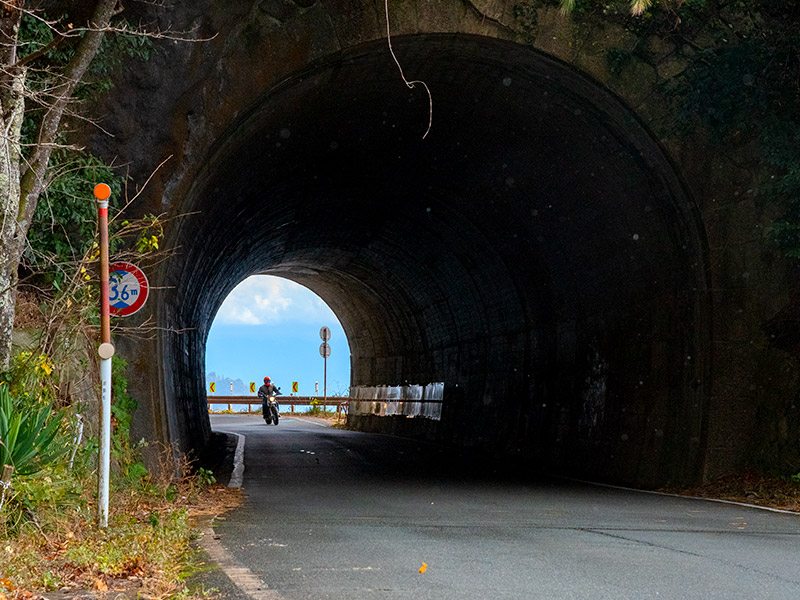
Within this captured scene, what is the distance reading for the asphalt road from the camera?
545 centimetres

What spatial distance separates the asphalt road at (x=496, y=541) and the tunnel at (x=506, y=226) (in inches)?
79.0

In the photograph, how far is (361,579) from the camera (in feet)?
18.3

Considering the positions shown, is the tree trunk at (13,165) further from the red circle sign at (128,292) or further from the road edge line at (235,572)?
the road edge line at (235,572)

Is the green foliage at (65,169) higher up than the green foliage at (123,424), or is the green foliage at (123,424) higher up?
the green foliage at (65,169)

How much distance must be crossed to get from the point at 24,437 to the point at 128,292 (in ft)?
9.43

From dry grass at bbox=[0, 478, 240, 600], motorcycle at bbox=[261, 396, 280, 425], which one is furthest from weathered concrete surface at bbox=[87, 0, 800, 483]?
motorcycle at bbox=[261, 396, 280, 425]

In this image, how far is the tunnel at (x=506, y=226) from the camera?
463 inches

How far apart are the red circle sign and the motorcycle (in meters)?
22.9

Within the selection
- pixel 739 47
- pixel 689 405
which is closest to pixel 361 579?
pixel 689 405

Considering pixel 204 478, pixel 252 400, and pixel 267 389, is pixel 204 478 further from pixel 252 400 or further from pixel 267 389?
pixel 252 400

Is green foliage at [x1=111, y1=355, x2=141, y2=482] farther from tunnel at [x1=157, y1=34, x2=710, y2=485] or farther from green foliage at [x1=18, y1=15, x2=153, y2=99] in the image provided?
green foliage at [x1=18, y1=15, x2=153, y2=99]

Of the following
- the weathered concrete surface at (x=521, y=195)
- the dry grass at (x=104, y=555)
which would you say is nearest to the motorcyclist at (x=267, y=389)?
the weathered concrete surface at (x=521, y=195)

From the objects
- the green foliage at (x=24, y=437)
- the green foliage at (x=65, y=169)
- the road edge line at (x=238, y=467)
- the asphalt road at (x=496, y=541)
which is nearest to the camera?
the asphalt road at (x=496, y=541)

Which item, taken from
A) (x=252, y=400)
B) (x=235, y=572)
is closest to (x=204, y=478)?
(x=235, y=572)
